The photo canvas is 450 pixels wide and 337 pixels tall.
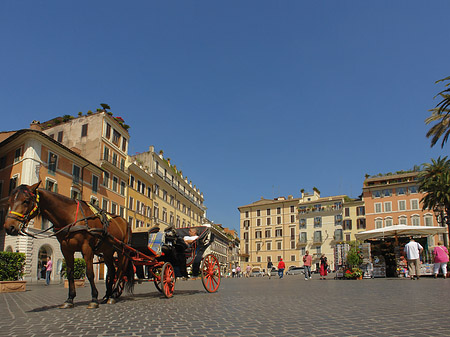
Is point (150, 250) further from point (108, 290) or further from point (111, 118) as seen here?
point (111, 118)

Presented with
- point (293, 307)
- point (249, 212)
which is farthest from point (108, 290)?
point (249, 212)

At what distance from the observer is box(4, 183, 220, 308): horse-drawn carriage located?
8.02m

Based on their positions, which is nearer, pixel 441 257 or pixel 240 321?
pixel 240 321

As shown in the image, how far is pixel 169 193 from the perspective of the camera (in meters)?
64.9

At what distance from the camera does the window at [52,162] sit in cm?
3543

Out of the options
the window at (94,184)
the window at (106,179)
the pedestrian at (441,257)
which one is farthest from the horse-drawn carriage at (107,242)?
the window at (106,179)

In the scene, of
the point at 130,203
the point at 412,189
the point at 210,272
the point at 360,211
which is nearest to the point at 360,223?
the point at 360,211

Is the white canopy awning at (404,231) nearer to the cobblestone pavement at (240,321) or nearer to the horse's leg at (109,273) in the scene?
the cobblestone pavement at (240,321)

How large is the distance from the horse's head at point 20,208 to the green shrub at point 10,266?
11612 mm

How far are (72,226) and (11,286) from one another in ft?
36.5

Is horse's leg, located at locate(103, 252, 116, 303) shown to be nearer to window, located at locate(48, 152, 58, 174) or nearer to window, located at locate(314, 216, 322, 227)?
window, located at locate(48, 152, 58, 174)

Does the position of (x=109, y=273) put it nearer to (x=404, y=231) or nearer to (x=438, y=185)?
(x=404, y=231)

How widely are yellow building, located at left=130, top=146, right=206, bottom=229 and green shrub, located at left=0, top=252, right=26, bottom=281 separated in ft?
115

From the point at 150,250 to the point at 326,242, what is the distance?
275 ft
